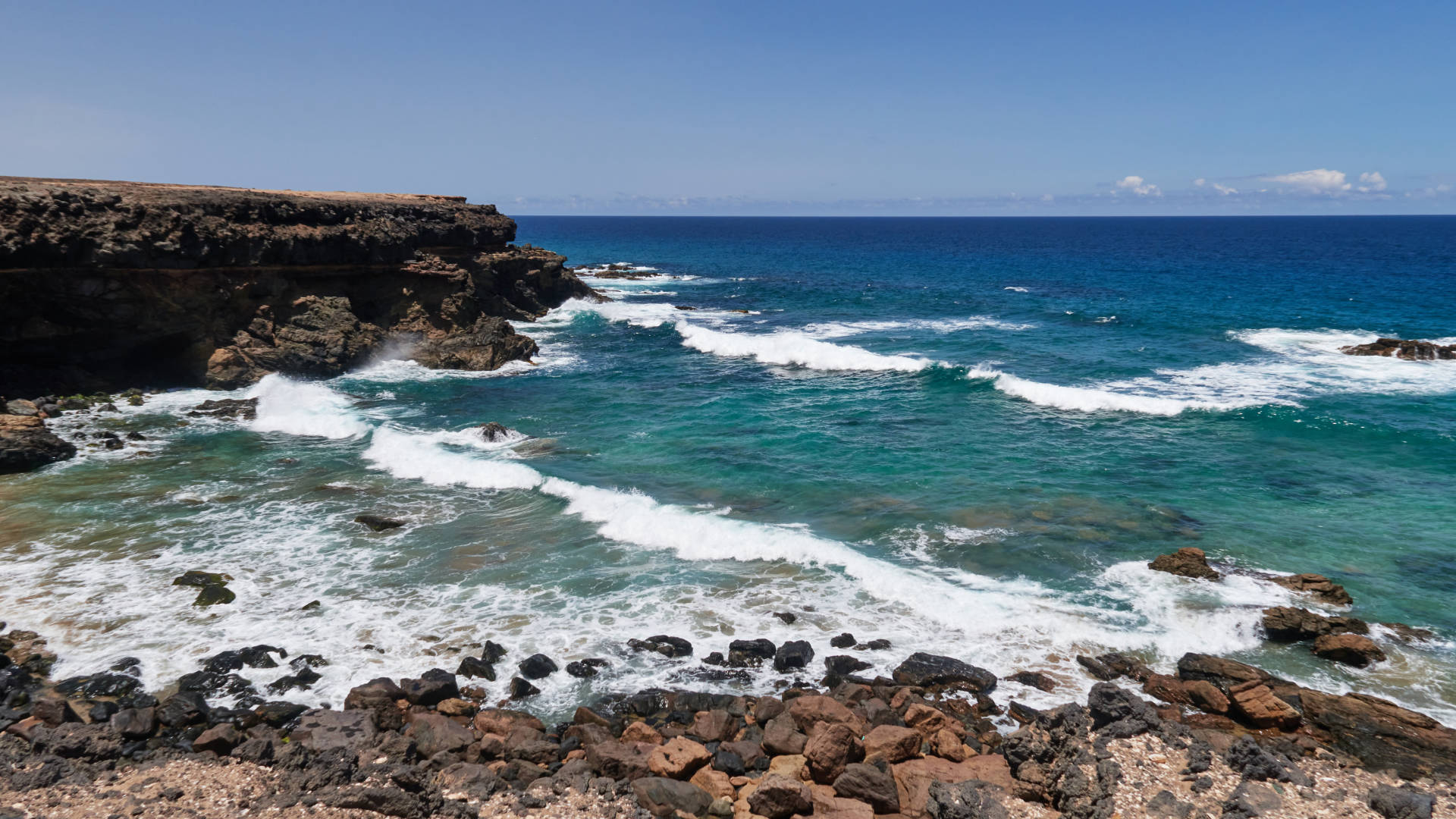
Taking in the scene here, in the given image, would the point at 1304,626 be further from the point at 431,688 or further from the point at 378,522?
the point at 378,522

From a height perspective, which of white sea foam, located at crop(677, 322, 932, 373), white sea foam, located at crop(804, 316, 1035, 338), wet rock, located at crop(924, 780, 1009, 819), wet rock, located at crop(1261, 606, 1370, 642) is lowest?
wet rock, located at crop(924, 780, 1009, 819)

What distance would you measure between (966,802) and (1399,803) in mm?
4808

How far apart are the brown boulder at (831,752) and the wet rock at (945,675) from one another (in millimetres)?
2274

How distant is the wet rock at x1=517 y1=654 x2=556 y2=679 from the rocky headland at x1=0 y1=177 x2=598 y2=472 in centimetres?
1716

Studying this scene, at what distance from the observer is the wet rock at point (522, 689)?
12.3 m

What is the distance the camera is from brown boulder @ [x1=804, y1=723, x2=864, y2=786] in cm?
1027

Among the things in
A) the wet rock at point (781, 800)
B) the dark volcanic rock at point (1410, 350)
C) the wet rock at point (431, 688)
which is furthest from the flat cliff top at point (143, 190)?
the dark volcanic rock at point (1410, 350)

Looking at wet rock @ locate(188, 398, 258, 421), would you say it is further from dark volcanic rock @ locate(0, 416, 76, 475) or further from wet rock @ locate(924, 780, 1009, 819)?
wet rock @ locate(924, 780, 1009, 819)

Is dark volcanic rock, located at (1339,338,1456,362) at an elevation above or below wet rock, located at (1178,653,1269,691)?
above

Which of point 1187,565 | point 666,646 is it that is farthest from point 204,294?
point 1187,565

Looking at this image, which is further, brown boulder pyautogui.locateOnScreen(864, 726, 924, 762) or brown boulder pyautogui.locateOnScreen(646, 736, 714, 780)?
brown boulder pyautogui.locateOnScreen(864, 726, 924, 762)

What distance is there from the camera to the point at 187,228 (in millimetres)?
29047

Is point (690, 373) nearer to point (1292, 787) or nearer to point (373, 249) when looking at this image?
point (373, 249)

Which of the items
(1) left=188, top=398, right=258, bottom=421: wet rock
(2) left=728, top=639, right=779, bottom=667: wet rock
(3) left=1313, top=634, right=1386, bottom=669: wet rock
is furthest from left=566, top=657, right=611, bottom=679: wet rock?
(1) left=188, top=398, right=258, bottom=421: wet rock
